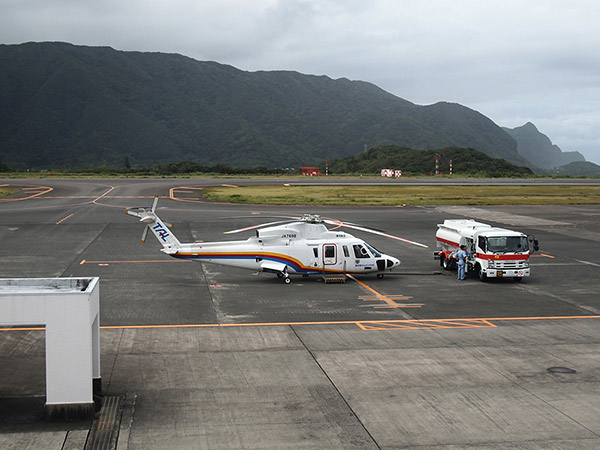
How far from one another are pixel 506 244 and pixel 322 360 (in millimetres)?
18278

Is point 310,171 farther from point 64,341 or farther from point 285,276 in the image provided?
point 64,341

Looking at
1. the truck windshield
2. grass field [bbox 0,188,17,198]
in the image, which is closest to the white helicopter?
the truck windshield

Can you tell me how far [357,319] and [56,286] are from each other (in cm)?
1339

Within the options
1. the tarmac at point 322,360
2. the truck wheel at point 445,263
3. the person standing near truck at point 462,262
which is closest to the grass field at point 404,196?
the truck wheel at point 445,263

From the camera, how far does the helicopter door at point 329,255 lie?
36.0 meters

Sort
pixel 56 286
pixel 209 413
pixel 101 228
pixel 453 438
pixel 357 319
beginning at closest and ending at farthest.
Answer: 1. pixel 453 438
2. pixel 209 413
3. pixel 56 286
4. pixel 357 319
5. pixel 101 228

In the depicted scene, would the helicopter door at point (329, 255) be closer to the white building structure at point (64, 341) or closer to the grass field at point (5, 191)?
the white building structure at point (64, 341)

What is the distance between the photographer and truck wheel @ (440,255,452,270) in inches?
1587

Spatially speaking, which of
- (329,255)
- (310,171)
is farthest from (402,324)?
(310,171)

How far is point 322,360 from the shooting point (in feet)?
73.0

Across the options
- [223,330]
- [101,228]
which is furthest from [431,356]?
[101,228]

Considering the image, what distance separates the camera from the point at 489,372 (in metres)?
21.2

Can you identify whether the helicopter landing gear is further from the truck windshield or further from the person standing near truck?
the truck windshield

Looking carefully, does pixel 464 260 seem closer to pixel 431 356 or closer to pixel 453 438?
pixel 431 356
